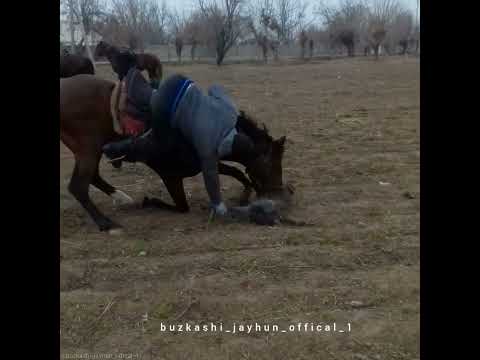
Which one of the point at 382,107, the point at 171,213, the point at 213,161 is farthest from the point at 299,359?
the point at 382,107

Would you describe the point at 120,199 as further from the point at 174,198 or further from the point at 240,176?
the point at 240,176

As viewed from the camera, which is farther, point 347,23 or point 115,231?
point 347,23

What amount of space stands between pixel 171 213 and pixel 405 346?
3001mm

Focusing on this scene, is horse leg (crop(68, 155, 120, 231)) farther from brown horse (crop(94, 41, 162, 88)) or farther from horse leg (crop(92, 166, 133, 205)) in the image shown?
brown horse (crop(94, 41, 162, 88))

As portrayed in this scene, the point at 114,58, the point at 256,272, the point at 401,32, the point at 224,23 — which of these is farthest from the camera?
the point at 401,32

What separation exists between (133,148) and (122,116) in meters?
0.33

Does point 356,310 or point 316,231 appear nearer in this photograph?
point 356,310

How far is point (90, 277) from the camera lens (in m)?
3.79

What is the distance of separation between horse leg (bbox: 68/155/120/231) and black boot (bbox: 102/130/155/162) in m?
0.23

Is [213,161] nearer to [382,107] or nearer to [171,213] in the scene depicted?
[171,213]

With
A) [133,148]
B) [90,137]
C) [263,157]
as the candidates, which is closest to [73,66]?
[90,137]

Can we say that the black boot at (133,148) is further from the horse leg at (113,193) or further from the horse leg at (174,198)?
the horse leg at (113,193)

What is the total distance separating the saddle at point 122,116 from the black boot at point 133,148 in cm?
10

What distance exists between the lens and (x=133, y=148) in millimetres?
4672
